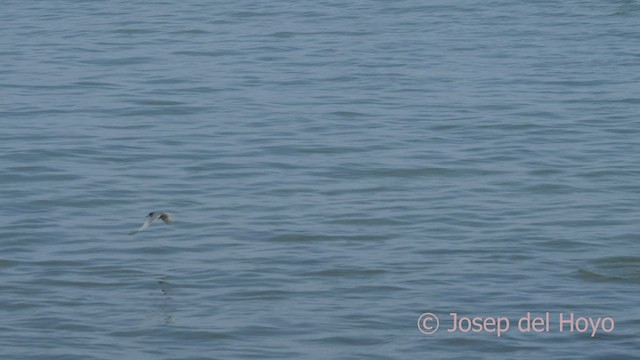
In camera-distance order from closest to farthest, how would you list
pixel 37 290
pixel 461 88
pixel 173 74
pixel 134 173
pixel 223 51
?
pixel 37 290, pixel 134 173, pixel 461 88, pixel 173 74, pixel 223 51

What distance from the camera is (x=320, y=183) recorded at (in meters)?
14.9

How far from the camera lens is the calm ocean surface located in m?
11.0

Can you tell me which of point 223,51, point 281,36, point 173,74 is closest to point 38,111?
point 173,74

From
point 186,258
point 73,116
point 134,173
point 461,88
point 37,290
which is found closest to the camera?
point 37,290

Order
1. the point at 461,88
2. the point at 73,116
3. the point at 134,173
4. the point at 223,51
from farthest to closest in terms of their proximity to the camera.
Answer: the point at 223,51
the point at 461,88
the point at 73,116
the point at 134,173

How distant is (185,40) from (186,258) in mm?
10525

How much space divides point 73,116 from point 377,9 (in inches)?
318

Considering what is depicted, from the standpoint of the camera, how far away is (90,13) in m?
25.1

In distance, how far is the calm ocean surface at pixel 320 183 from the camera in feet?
36.0

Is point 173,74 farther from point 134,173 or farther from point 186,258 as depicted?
point 186,258

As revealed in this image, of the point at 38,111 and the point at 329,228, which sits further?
the point at 38,111

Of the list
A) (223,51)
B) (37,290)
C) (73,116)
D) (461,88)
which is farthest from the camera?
(223,51)

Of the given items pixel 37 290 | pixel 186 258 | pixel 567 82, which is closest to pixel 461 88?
pixel 567 82

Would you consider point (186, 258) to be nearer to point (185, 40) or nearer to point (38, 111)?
point (38, 111)
